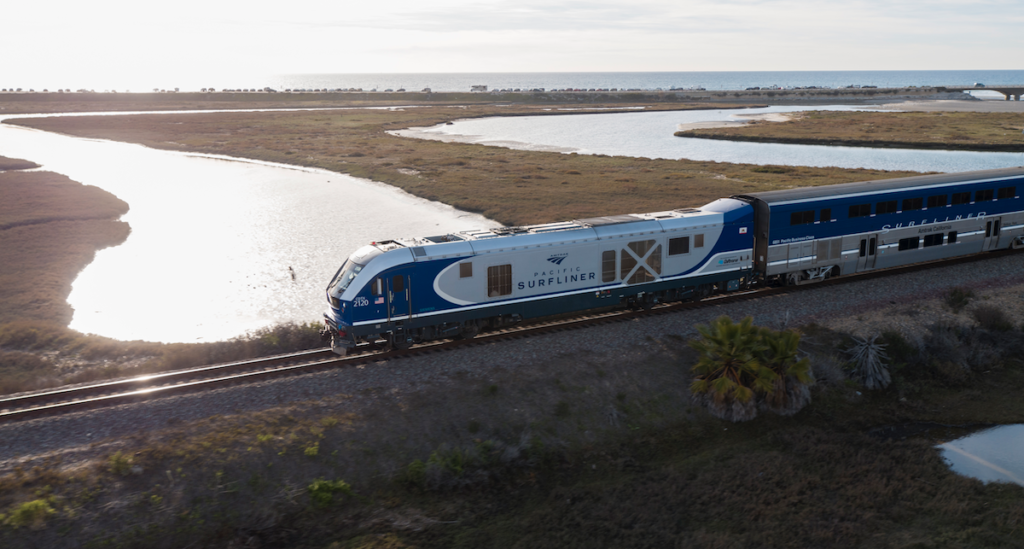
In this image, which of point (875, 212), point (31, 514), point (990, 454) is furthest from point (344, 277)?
point (875, 212)

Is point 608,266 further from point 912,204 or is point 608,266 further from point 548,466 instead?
point 912,204

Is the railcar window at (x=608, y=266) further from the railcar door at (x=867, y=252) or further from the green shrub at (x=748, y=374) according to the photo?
the railcar door at (x=867, y=252)

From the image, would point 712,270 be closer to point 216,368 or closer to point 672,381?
point 672,381

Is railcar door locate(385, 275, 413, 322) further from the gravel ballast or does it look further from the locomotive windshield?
the gravel ballast

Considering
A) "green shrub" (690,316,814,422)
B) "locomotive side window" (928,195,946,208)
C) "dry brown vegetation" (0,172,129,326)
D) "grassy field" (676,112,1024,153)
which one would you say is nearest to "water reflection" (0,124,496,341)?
"dry brown vegetation" (0,172,129,326)

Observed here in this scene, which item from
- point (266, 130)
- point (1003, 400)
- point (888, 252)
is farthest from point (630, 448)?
point (266, 130)

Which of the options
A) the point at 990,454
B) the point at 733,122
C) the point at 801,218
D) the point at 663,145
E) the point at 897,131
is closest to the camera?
the point at 990,454

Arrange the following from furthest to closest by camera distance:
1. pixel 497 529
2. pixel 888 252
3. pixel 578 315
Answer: pixel 888 252
pixel 578 315
pixel 497 529
